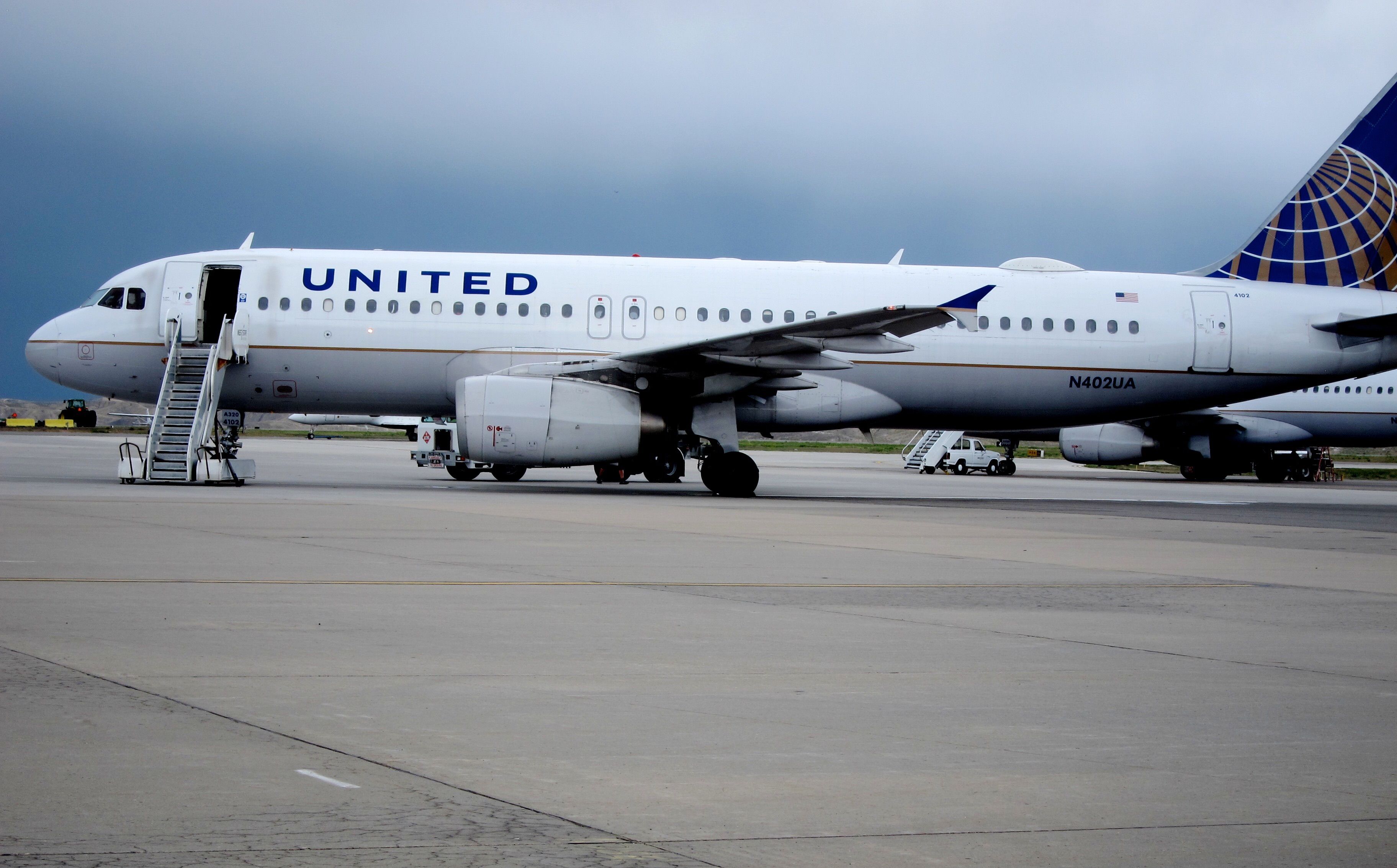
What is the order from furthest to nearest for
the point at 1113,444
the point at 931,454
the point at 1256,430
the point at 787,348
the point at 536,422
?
1. the point at 931,454
2. the point at 1113,444
3. the point at 1256,430
4. the point at 787,348
5. the point at 536,422

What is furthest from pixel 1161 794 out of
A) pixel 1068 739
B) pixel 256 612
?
pixel 256 612

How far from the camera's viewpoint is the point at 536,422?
2011cm

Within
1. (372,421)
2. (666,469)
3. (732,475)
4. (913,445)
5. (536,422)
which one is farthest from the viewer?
(913,445)

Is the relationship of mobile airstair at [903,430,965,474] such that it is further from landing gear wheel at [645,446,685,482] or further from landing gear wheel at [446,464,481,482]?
landing gear wheel at [446,464,481,482]

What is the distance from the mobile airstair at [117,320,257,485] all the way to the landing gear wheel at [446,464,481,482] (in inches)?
212

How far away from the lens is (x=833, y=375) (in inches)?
896

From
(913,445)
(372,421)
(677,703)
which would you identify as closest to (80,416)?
(372,421)

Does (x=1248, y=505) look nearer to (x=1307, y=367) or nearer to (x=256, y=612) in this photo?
(x=1307, y=367)

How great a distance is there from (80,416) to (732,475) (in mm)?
82490

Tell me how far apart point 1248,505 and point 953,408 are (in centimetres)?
575

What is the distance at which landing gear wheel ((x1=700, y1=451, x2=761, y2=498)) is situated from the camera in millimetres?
21938

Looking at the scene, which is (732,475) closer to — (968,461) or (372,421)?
(968,461)

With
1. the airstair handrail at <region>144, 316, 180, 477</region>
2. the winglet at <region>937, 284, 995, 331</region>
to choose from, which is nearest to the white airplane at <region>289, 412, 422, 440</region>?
the airstair handrail at <region>144, 316, 180, 477</region>

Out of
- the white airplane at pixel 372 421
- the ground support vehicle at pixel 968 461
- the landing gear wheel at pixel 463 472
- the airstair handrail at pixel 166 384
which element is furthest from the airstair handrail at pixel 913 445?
the airstair handrail at pixel 166 384
